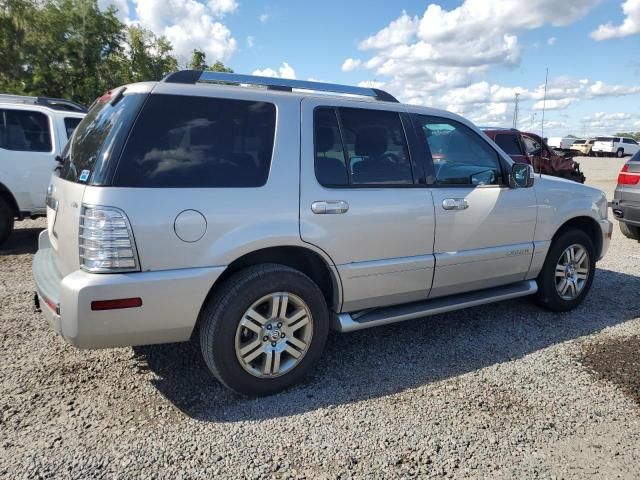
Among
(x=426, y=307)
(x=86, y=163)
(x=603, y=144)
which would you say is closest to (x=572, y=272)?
(x=426, y=307)

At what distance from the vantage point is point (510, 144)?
1086 cm

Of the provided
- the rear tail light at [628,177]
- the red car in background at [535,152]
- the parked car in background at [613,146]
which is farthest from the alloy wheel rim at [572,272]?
the parked car in background at [613,146]

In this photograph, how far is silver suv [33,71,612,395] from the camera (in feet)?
8.85

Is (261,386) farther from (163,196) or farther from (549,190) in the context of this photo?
(549,190)

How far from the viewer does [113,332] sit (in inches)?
107

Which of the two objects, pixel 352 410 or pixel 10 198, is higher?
pixel 10 198

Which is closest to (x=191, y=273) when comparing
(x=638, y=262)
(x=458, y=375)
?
(x=458, y=375)

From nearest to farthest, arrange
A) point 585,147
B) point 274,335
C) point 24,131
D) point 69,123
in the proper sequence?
point 274,335, point 24,131, point 69,123, point 585,147

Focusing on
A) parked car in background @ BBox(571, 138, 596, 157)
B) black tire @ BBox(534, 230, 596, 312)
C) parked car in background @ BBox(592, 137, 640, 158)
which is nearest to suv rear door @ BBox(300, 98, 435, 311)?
black tire @ BBox(534, 230, 596, 312)

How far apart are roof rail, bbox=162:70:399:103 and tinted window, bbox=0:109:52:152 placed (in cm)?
481

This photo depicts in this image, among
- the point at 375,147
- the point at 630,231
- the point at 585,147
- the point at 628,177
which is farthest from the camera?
the point at 585,147

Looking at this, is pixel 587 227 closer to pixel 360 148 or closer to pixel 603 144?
pixel 360 148

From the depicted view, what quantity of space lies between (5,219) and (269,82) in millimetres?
5170

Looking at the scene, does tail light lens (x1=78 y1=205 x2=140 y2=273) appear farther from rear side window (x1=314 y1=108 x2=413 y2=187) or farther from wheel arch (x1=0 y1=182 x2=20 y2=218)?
wheel arch (x1=0 y1=182 x2=20 y2=218)
